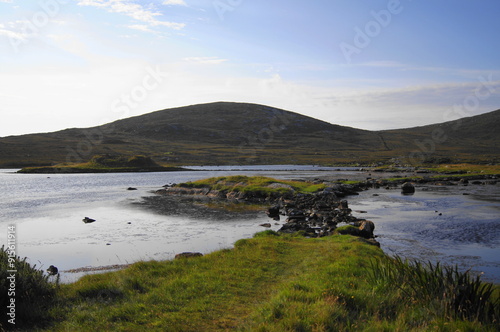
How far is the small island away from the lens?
12825 cm

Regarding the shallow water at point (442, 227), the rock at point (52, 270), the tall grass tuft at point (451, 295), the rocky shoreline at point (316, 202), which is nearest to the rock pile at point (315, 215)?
the rocky shoreline at point (316, 202)

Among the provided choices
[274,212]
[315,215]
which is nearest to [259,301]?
[315,215]

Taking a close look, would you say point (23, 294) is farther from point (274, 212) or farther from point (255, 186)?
point (255, 186)

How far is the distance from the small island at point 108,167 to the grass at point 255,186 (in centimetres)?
7237

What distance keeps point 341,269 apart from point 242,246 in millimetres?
8329

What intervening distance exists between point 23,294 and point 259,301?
291 inches

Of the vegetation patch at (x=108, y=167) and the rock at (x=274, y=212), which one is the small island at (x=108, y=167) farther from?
the rock at (x=274, y=212)

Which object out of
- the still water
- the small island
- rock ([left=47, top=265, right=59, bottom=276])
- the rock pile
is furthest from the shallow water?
the small island

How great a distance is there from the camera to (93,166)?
5359 inches

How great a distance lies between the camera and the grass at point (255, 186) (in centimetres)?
5775

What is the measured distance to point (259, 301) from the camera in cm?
1141

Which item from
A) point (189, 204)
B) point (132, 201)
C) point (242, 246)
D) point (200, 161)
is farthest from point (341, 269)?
point (200, 161)

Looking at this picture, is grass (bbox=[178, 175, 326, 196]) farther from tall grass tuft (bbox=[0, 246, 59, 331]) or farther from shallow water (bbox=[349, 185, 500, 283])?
tall grass tuft (bbox=[0, 246, 59, 331])

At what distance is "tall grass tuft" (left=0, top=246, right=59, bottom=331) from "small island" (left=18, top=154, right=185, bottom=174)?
128 meters
